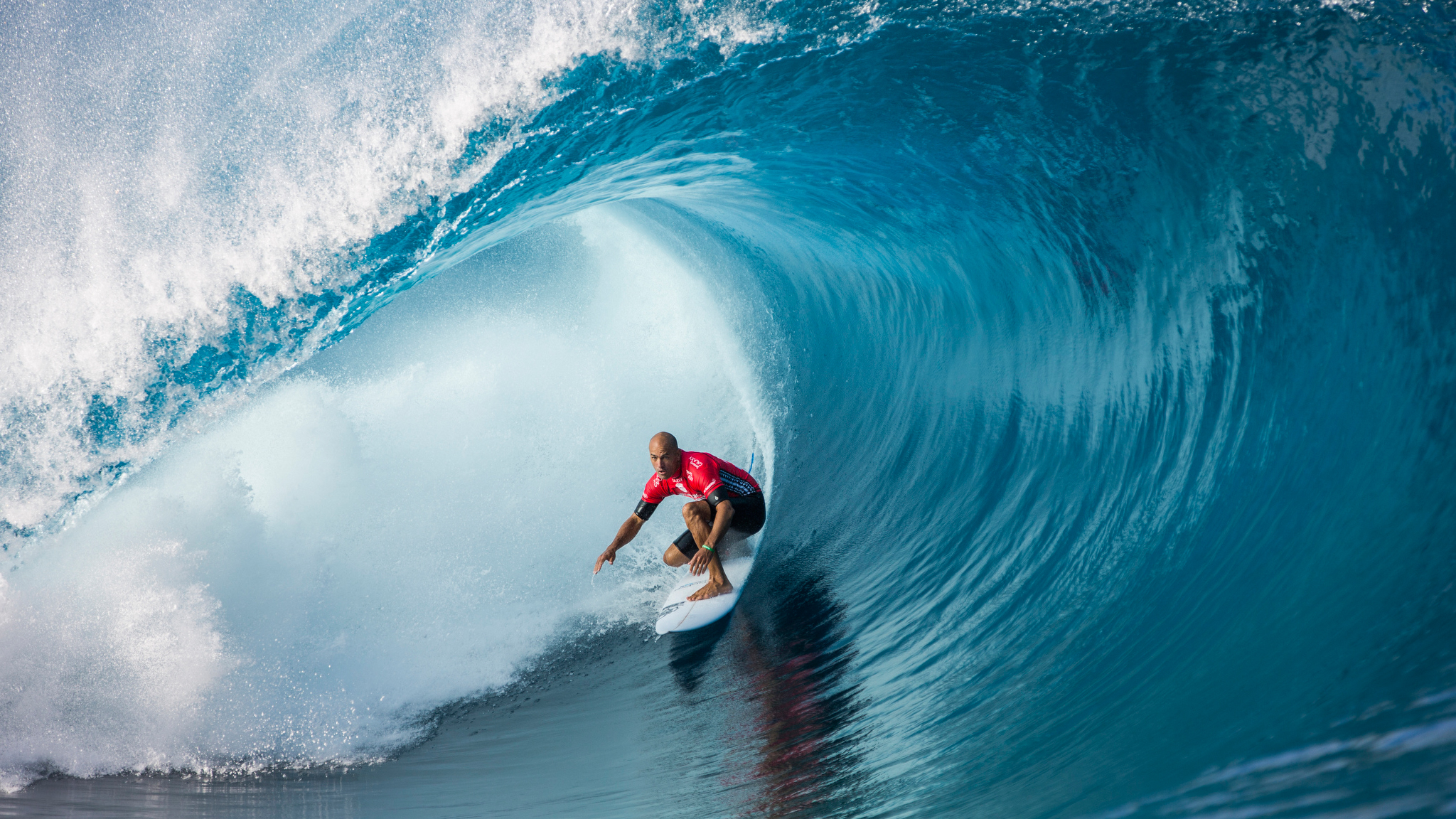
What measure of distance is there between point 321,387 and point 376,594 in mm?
2108

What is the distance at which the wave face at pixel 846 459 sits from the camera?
2912mm

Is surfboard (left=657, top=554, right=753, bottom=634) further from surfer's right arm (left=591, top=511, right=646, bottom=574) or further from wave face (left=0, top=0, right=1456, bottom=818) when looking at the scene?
surfer's right arm (left=591, top=511, right=646, bottom=574)

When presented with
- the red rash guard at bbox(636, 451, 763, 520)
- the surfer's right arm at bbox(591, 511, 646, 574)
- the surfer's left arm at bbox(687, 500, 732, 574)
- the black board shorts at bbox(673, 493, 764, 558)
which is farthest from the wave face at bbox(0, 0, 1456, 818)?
the red rash guard at bbox(636, 451, 763, 520)

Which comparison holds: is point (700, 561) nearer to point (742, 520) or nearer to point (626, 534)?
point (626, 534)

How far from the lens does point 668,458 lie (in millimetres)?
4238

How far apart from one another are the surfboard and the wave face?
A: 5.1 inches

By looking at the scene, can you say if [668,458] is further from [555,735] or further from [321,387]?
[321,387]

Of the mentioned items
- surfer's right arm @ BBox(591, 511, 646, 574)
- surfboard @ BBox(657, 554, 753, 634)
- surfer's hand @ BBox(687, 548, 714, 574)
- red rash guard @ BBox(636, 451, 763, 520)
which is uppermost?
red rash guard @ BBox(636, 451, 763, 520)

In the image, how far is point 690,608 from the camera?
14.9ft

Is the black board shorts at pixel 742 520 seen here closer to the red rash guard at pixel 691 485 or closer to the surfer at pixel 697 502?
the surfer at pixel 697 502

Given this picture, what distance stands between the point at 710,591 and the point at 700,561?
0.27m

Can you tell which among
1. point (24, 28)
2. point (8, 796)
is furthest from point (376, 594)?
point (24, 28)

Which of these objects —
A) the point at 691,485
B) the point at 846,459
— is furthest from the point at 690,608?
the point at 846,459

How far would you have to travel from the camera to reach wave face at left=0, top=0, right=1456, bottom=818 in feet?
9.55
